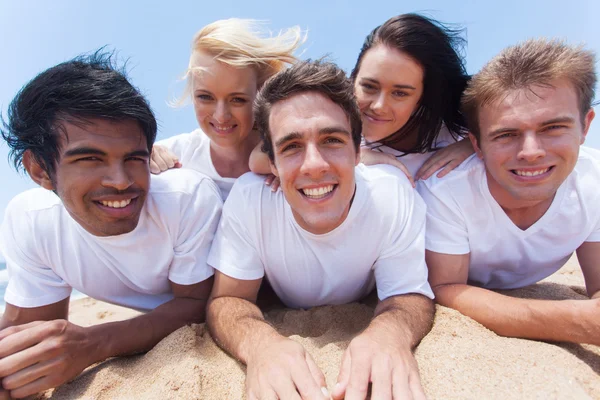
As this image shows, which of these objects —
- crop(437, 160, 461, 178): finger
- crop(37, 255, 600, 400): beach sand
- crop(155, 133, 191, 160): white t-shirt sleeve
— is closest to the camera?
crop(37, 255, 600, 400): beach sand

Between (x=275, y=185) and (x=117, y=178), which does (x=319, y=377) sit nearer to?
(x=275, y=185)

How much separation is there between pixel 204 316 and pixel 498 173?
7.47 feet

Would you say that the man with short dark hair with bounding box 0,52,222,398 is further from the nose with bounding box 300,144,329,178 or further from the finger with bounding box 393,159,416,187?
the finger with bounding box 393,159,416,187

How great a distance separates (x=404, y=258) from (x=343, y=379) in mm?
1005

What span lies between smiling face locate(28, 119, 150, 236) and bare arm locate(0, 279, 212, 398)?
0.66 metres

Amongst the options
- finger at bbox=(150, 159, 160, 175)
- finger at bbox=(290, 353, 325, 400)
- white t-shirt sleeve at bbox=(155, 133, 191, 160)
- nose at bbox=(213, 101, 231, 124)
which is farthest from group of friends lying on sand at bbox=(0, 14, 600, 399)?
white t-shirt sleeve at bbox=(155, 133, 191, 160)

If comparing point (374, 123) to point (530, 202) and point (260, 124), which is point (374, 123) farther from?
point (530, 202)

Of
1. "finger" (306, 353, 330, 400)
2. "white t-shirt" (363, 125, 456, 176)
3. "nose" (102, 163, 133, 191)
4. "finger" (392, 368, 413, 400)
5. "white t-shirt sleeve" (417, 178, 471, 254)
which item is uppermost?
"nose" (102, 163, 133, 191)

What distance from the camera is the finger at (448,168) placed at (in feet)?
9.75

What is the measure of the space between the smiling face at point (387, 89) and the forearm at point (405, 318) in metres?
1.45

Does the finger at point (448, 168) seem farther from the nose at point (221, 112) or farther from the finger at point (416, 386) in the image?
the nose at point (221, 112)

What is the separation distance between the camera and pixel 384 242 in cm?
265

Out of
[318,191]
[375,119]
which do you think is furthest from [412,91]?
[318,191]

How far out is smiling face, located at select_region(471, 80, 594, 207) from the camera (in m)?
2.54
